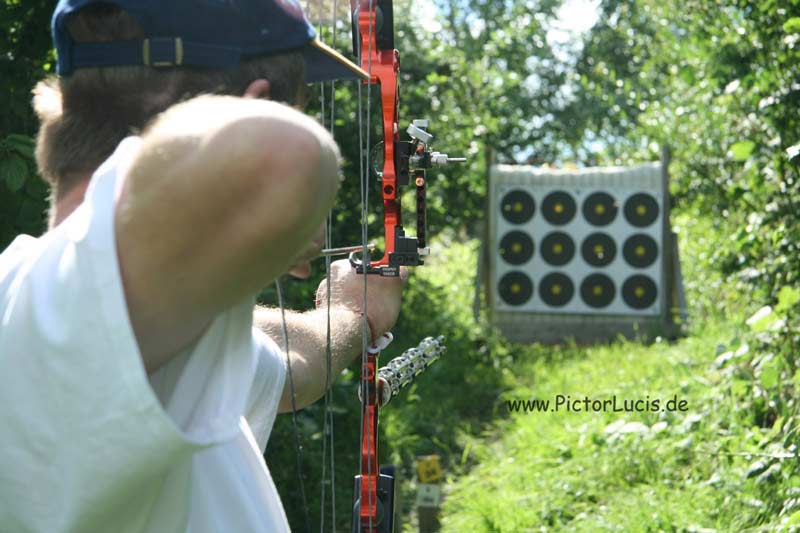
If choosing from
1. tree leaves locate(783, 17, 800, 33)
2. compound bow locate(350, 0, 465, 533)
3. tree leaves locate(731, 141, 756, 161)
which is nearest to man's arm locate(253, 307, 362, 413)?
compound bow locate(350, 0, 465, 533)

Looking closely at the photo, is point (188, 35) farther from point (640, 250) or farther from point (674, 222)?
point (674, 222)

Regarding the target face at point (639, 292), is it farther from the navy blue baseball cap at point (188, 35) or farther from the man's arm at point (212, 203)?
the man's arm at point (212, 203)

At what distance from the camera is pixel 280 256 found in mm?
691

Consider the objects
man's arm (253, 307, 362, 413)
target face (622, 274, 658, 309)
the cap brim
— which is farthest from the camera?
target face (622, 274, 658, 309)

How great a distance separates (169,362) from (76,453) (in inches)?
3.7

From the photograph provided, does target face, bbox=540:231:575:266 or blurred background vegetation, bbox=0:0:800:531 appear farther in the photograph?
target face, bbox=540:231:575:266

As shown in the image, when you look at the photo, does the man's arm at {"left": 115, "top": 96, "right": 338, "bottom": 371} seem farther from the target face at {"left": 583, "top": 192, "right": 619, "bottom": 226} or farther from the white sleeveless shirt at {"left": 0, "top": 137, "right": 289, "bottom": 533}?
the target face at {"left": 583, "top": 192, "right": 619, "bottom": 226}

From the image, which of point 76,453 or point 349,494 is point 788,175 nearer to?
point 349,494

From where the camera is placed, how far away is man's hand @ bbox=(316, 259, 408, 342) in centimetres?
143

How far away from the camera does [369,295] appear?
1464 millimetres

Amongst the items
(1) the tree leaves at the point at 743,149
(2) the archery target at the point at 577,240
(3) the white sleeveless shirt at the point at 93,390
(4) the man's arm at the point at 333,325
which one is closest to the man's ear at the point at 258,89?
(3) the white sleeveless shirt at the point at 93,390

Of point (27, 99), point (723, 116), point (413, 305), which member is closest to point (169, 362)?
point (27, 99)

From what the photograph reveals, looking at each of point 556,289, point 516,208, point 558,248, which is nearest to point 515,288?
point 556,289

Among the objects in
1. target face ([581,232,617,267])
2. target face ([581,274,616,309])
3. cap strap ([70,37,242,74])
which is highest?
cap strap ([70,37,242,74])
